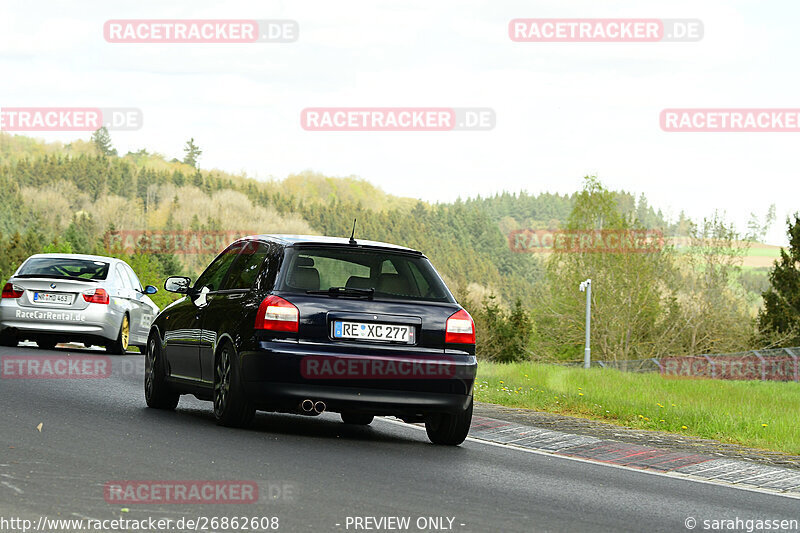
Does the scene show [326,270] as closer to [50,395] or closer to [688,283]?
[50,395]

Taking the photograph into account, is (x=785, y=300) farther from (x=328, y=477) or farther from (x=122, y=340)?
(x=328, y=477)

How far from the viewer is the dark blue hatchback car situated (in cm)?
877

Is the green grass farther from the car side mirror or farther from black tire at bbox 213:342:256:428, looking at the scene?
black tire at bbox 213:342:256:428

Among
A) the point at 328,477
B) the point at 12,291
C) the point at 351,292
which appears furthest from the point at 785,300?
the point at 328,477

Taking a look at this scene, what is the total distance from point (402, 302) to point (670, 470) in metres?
2.50

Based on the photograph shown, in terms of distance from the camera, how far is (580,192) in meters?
76.9

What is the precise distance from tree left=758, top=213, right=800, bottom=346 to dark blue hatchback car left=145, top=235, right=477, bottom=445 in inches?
2134

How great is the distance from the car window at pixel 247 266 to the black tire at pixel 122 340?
9.82 meters

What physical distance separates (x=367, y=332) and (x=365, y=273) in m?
0.79

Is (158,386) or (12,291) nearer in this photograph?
(158,386)

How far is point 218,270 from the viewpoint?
10.6 metres

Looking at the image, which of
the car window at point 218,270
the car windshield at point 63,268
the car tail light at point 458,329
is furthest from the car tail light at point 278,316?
the car windshield at point 63,268

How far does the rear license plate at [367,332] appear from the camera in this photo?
348 inches

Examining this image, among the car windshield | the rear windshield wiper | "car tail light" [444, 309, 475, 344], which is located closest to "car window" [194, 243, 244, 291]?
the rear windshield wiper
